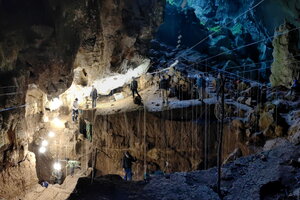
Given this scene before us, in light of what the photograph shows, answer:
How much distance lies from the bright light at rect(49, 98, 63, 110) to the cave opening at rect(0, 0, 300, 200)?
0.35 ft

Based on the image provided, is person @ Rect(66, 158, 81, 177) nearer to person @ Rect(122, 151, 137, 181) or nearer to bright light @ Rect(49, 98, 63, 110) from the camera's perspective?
bright light @ Rect(49, 98, 63, 110)

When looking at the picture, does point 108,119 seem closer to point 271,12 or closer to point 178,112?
point 178,112

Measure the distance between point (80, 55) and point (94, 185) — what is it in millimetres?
12779

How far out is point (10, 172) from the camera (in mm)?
15359

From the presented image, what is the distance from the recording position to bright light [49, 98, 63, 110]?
65.5 ft

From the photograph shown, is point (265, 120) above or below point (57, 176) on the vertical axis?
above

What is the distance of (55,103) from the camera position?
20.3 meters

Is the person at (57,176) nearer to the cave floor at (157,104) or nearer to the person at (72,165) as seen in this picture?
the person at (72,165)

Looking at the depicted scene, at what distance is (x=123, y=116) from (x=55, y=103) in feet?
22.7

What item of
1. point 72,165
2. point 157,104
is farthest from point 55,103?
point 157,104

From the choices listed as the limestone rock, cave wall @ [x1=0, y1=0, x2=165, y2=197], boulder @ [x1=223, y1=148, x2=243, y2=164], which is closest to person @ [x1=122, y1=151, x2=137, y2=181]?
boulder @ [x1=223, y1=148, x2=243, y2=164]

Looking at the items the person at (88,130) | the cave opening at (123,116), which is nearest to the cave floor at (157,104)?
the cave opening at (123,116)

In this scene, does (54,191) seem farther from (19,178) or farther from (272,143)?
(272,143)

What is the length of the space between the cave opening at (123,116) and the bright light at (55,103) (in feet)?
0.35
